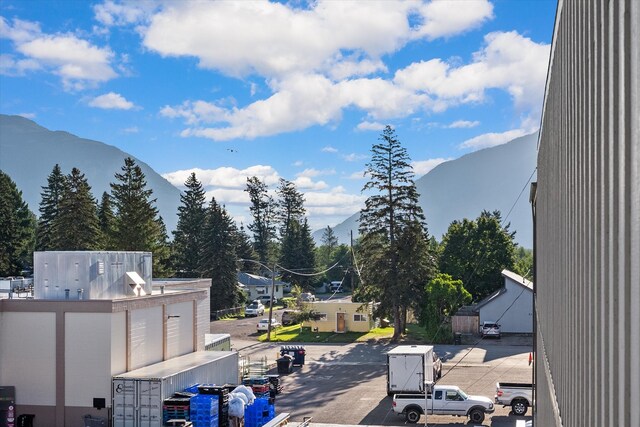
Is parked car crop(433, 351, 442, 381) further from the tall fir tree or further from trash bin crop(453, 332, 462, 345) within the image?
the tall fir tree

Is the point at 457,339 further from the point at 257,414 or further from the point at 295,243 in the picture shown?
the point at 295,243

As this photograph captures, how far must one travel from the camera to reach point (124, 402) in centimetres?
2555

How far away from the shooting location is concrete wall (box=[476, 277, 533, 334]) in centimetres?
5569

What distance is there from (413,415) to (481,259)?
3710 cm

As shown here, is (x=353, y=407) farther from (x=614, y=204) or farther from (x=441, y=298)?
(x=614, y=204)

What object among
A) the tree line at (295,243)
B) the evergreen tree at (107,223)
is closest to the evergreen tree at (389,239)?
the tree line at (295,243)

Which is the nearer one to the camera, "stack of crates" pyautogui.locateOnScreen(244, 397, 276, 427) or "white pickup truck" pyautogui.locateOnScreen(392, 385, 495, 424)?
"stack of crates" pyautogui.locateOnScreen(244, 397, 276, 427)

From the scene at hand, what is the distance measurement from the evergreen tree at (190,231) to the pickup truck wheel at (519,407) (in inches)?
2083

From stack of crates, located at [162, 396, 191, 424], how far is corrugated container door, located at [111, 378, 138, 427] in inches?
46.3

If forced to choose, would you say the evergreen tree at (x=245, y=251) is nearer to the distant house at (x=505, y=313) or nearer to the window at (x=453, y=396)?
the distant house at (x=505, y=313)

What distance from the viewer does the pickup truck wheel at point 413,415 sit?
28906mm

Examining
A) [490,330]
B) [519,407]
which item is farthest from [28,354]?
[490,330]

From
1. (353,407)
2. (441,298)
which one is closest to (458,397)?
(353,407)

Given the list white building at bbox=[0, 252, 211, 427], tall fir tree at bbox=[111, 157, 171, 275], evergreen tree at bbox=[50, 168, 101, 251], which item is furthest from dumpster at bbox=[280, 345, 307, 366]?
evergreen tree at bbox=[50, 168, 101, 251]
